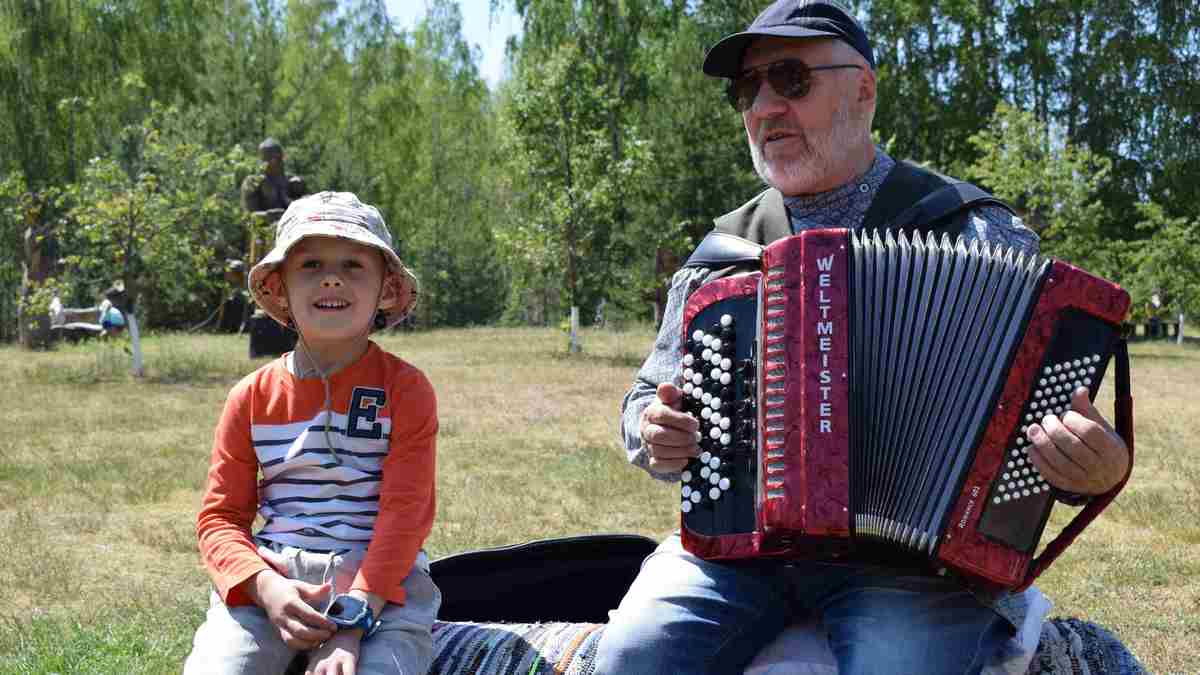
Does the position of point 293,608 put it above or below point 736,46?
below

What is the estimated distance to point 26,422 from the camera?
10242 mm

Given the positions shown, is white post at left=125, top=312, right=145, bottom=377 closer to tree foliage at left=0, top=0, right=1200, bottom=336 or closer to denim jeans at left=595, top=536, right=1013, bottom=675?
tree foliage at left=0, top=0, right=1200, bottom=336

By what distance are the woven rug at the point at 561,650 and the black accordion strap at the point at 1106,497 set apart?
0.53 meters

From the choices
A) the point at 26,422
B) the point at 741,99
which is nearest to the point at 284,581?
the point at 741,99

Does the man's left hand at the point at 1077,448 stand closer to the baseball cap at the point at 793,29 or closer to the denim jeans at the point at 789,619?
the denim jeans at the point at 789,619

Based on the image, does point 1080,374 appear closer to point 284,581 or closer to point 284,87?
point 284,581

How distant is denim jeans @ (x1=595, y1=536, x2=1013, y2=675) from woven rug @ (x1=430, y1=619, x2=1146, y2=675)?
0.36 m

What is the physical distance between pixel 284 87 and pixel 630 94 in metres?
9.55

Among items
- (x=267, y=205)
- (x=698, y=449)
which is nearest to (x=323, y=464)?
(x=698, y=449)

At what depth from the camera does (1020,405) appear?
2.32 meters

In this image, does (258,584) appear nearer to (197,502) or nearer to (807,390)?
(807,390)

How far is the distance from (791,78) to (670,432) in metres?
1.00

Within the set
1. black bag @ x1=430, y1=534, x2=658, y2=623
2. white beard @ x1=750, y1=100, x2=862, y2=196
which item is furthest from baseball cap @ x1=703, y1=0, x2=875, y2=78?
black bag @ x1=430, y1=534, x2=658, y2=623

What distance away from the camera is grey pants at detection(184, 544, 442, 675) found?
2.50m
